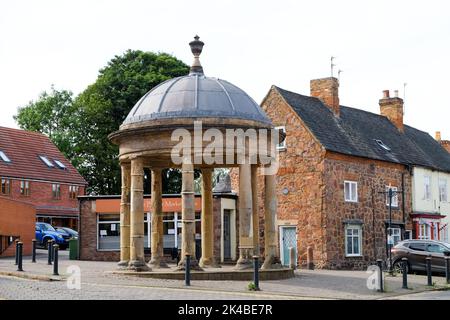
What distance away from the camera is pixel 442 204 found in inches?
1849

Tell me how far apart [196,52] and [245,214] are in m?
6.09

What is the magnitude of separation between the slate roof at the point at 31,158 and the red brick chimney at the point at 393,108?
25.7 m

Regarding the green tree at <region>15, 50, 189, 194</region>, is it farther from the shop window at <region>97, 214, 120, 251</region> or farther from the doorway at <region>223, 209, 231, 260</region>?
the doorway at <region>223, 209, 231, 260</region>

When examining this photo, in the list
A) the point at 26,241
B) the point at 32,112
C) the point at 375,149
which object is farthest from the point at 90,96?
the point at 375,149

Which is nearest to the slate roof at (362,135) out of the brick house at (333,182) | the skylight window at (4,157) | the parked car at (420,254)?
the brick house at (333,182)

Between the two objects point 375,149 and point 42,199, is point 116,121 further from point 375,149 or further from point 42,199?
point 375,149

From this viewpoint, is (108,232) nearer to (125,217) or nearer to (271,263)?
(125,217)

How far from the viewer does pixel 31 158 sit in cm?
5869

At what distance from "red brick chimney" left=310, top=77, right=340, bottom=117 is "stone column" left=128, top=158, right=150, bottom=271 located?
2035 cm

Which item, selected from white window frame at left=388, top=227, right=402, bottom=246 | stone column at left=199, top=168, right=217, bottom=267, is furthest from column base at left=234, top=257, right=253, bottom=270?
white window frame at left=388, top=227, right=402, bottom=246

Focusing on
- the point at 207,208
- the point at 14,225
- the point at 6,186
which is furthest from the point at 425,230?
the point at 6,186

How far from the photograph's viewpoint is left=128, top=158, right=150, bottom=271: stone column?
76.5 feet

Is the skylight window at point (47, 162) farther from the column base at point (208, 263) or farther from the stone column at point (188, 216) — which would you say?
the stone column at point (188, 216)

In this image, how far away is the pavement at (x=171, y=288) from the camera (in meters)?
17.8
